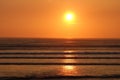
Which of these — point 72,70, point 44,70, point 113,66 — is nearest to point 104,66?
point 113,66

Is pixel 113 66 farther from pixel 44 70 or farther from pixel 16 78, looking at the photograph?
pixel 16 78

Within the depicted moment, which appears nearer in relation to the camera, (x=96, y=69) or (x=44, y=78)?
(x=44, y=78)

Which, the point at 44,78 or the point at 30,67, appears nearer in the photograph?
the point at 44,78

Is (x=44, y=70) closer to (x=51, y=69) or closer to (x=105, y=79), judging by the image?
(x=51, y=69)

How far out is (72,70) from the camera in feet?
43.7

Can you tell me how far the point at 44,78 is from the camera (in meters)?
11.5

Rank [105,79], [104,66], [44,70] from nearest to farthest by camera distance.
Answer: [105,79]
[44,70]
[104,66]

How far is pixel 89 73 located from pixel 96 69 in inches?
40.8

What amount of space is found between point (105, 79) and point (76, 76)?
110cm

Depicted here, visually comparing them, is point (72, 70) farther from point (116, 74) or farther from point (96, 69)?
point (116, 74)

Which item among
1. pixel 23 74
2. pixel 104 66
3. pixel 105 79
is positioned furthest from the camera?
pixel 104 66

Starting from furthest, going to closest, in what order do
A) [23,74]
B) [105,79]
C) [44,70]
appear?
[44,70] < [23,74] < [105,79]

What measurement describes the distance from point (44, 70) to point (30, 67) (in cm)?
101

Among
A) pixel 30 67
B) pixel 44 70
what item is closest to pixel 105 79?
pixel 44 70
